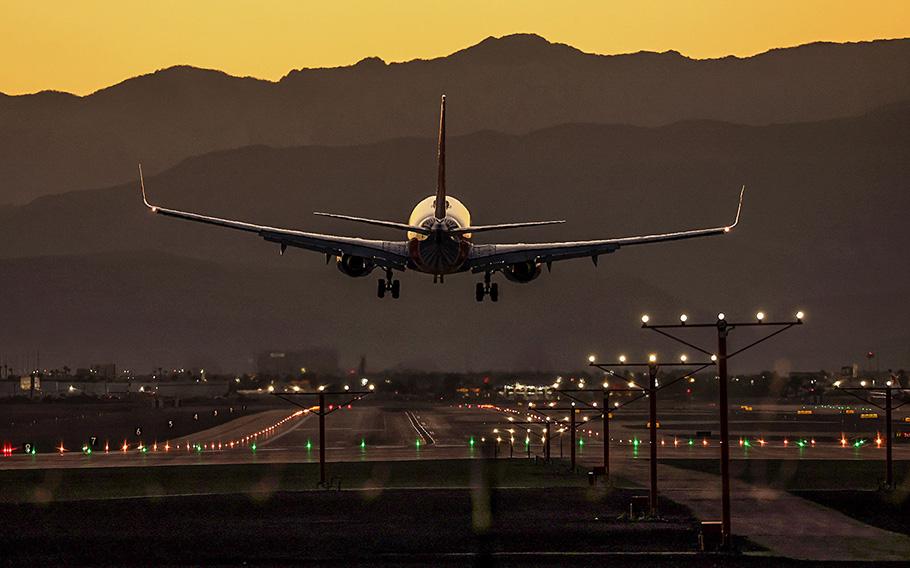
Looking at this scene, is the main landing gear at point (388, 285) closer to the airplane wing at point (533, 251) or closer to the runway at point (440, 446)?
the airplane wing at point (533, 251)

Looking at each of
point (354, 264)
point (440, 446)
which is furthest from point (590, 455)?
point (354, 264)

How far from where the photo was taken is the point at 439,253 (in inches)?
3556

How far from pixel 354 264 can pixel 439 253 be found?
330 inches

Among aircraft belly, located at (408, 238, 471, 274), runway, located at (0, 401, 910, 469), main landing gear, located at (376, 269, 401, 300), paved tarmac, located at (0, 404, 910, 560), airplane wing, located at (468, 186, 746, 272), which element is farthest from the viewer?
runway, located at (0, 401, 910, 469)

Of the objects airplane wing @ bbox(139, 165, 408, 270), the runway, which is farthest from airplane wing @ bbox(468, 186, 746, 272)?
the runway

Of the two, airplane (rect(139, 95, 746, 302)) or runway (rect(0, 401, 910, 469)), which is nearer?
airplane (rect(139, 95, 746, 302))

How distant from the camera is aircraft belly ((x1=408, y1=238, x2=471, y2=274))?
90.2 metres

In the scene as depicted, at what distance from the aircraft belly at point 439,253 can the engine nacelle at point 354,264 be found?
16.2ft

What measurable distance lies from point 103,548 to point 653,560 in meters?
26.3

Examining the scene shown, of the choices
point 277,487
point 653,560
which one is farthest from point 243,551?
point 277,487

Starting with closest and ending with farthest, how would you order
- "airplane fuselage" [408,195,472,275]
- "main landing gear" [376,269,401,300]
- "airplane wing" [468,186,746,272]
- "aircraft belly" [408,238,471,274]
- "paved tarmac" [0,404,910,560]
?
"paved tarmac" [0,404,910,560] < "airplane fuselage" [408,195,472,275] < "aircraft belly" [408,238,471,274] < "airplane wing" [468,186,746,272] < "main landing gear" [376,269,401,300]

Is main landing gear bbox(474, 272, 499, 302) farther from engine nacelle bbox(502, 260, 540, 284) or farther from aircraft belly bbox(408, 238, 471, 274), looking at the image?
aircraft belly bbox(408, 238, 471, 274)

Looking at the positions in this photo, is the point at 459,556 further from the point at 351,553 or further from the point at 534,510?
the point at 534,510

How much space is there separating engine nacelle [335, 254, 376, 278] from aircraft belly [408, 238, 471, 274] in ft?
16.2
